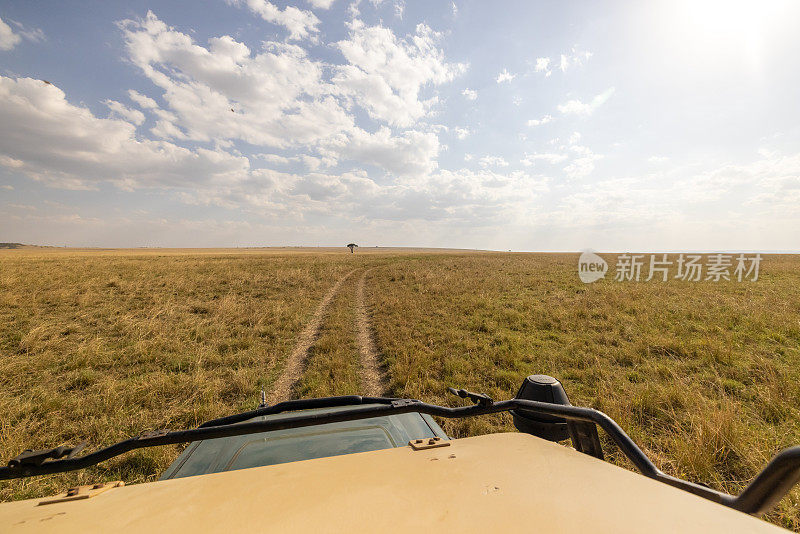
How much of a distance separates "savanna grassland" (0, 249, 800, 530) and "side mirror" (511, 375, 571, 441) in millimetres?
2772

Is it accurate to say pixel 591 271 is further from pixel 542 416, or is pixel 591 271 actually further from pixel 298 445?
pixel 298 445

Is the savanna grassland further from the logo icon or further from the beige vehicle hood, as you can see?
the logo icon

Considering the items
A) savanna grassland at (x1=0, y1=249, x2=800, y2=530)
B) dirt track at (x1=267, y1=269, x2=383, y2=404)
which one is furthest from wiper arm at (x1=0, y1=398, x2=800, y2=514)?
dirt track at (x1=267, y1=269, x2=383, y2=404)

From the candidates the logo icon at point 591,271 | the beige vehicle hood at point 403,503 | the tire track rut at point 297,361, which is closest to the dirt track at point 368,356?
the tire track rut at point 297,361

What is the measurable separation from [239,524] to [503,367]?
6812 mm

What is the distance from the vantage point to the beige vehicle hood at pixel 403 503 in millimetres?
1061

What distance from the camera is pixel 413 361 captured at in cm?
725

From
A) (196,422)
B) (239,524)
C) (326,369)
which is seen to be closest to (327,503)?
(239,524)

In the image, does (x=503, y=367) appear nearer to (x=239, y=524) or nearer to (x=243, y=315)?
(x=239, y=524)

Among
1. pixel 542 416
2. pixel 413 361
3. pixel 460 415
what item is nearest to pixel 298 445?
pixel 460 415

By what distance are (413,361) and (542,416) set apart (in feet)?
18.0

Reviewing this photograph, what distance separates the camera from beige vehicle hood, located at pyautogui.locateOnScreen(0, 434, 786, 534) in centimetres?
106

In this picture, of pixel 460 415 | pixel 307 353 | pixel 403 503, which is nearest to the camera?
pixel 403 503

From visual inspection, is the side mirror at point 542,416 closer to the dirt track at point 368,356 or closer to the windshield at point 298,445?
the windshield at point 298,445
